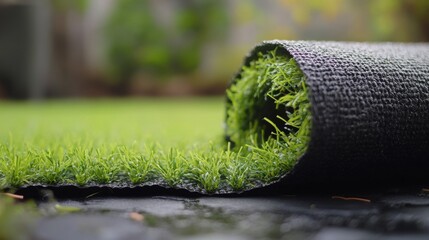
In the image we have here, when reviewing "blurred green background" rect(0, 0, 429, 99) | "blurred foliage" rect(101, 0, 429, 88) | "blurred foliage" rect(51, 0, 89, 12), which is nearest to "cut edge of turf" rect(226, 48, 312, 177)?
"blurred green background" rect(0, 0, 429, 99)

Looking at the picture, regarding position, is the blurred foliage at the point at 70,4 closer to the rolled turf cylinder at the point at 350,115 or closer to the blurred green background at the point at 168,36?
the blurred green background at the point at 168,36

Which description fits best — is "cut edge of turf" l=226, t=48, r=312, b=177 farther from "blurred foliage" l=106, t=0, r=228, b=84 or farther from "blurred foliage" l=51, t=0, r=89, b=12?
"blurred foliage" l=51, t=0, r=89, b=12

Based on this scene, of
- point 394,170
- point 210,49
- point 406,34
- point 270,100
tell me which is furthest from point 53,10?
point 394,170

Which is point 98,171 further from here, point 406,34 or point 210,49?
point 210,49

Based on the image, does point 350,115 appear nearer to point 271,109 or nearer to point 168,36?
point 271,109

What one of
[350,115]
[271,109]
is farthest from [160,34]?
[350,115]

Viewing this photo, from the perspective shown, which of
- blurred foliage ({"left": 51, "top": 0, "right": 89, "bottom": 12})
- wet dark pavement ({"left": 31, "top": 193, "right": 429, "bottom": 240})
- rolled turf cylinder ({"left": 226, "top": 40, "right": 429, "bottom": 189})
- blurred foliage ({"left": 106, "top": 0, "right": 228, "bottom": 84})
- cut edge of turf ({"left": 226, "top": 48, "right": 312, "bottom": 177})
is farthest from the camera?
blurred foliage ({"left": 106, "top": 0, "right": 228, "bottom": 84})
